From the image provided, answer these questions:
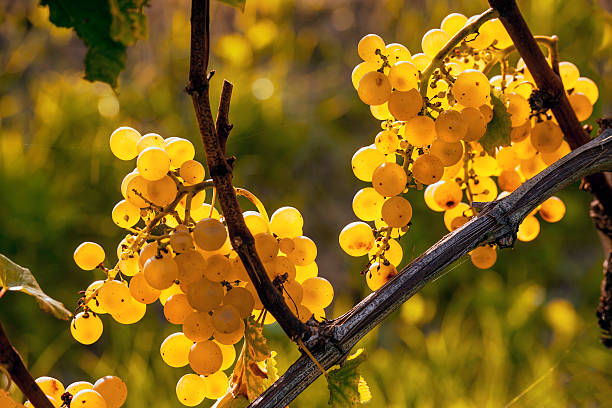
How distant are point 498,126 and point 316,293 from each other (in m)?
0.16

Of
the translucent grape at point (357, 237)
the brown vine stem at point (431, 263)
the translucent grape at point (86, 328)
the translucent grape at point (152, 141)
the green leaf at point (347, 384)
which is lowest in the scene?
the green leaf at point (347, 384)

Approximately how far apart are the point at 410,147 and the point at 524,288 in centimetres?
112

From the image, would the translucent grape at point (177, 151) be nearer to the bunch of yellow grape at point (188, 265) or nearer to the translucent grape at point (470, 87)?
the bunch of yellow grape at point (188, 265)

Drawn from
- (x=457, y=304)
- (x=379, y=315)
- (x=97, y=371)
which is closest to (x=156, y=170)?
(x=379, y=315)

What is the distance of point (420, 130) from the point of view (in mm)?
359

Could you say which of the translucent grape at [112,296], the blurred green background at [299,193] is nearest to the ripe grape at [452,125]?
the translucent grape at [112,296]

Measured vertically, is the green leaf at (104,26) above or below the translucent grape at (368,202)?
above

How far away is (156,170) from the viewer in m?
0.31

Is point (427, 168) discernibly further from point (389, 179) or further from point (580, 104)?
point (580, 104)

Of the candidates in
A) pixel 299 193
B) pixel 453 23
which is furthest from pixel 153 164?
pixel 299 193

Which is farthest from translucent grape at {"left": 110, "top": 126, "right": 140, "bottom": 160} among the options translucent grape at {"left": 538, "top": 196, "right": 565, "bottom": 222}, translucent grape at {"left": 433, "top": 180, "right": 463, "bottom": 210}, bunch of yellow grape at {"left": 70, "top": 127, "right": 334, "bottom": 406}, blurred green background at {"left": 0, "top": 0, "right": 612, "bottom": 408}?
blurred green background at {"left": 0, "top": 0, "right": 612, "bottom": 408}

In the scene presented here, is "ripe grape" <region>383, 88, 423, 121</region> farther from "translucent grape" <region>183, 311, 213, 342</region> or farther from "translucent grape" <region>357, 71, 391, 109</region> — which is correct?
"translucent grape" <region>183, 311, 213, 342</region>

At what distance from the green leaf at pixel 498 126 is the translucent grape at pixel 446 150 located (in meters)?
0.04

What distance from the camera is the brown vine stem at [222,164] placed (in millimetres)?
263
